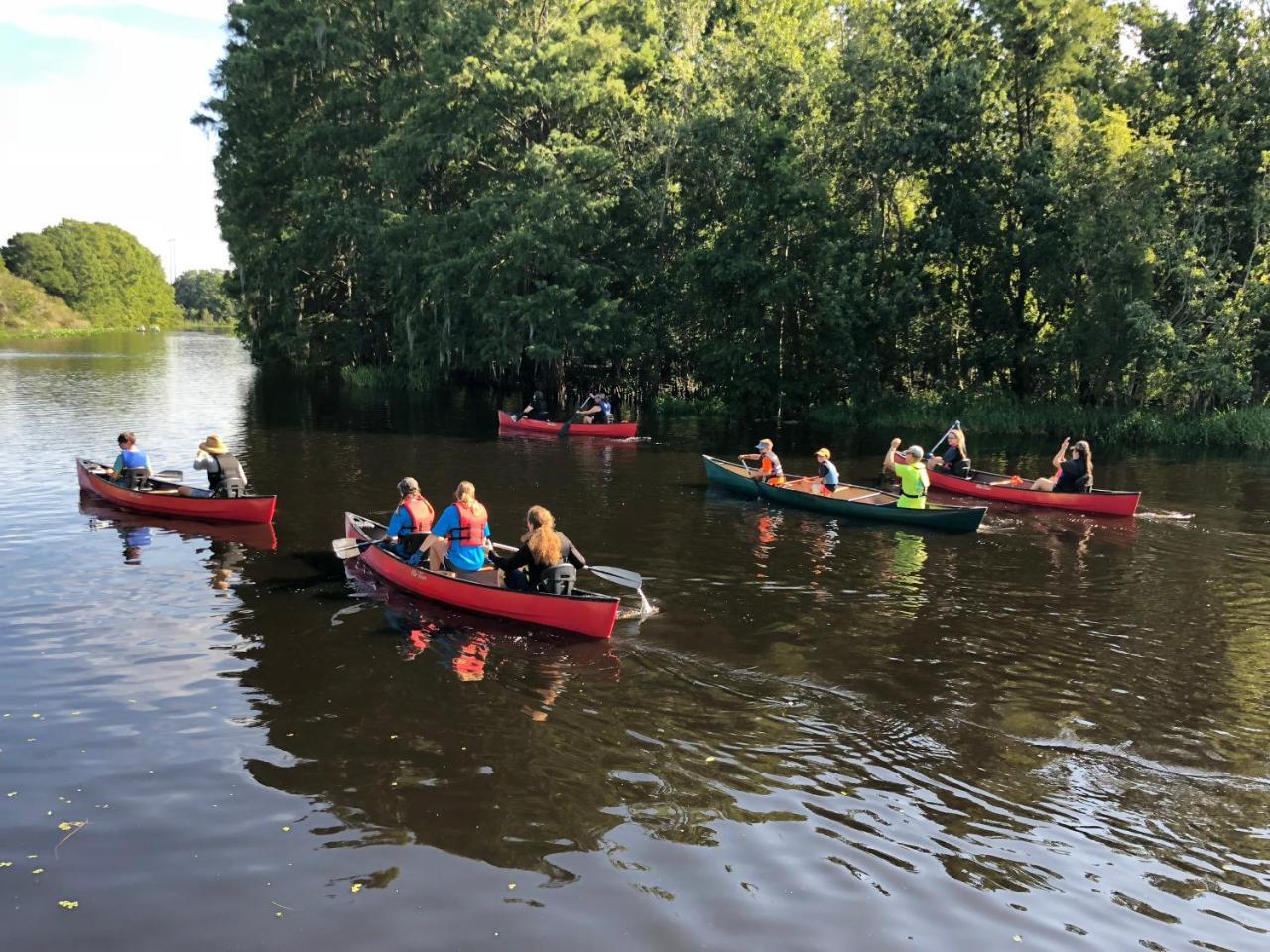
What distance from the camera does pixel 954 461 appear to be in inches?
957

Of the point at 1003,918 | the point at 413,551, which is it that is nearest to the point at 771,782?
the point at 1003,918

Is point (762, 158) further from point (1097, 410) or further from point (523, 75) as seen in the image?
point (1097, 410)

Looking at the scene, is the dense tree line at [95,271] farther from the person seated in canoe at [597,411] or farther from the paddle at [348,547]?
the paddle at [348,547]

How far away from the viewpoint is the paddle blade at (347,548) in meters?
16.0

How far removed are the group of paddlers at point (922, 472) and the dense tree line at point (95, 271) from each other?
464 ft

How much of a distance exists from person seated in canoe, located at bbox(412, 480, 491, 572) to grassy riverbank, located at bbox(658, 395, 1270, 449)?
23038 mm

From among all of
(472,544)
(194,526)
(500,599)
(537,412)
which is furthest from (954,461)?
(194,526)

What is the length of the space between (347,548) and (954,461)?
50.3 feet

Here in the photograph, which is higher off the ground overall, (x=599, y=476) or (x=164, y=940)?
(x=599, y=476)

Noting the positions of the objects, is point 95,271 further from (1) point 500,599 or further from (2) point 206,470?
(1) point 500,599

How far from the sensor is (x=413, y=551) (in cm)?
1542

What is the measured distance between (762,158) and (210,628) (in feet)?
92.0

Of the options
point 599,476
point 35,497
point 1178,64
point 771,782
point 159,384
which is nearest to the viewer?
point 771,782

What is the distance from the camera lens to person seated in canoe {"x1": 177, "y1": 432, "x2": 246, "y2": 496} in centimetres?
1981
